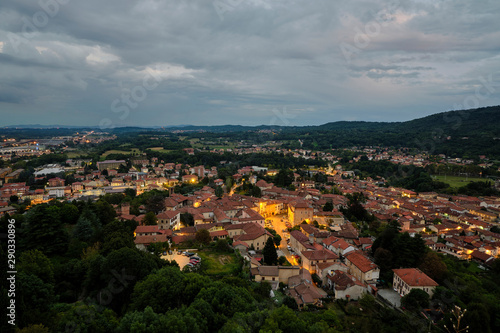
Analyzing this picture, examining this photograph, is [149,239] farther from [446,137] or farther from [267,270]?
[446,137]

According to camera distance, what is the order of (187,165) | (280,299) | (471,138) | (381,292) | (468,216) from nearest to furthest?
(280,299) → (381,292) → (468,216) → (187,165) → (471,138)

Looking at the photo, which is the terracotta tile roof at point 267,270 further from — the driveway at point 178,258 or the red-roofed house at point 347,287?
the driveway at point 178,258

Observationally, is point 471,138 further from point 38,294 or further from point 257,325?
point 38,294

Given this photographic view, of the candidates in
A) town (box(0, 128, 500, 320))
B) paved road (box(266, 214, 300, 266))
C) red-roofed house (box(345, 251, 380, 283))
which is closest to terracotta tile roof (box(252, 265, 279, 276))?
town (box(0, 128, 500, 320))

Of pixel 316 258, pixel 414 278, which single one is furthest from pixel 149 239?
pixel 414 278

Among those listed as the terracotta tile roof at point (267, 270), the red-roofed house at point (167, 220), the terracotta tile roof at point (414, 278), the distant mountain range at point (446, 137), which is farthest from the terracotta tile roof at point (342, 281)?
the distant mountain range at point (446, 137)

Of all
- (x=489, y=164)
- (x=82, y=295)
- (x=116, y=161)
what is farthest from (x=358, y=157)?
(x=82, y=295)
